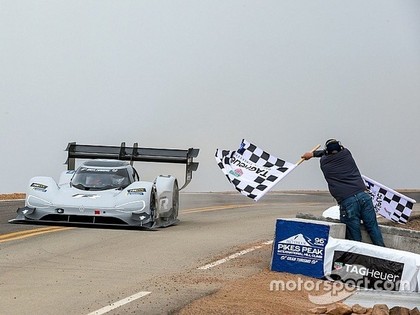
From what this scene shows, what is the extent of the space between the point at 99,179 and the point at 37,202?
1.14 m

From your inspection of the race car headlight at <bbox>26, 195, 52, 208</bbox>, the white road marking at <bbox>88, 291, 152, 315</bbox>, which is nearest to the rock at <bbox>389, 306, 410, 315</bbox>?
the white road marking at <bbox>88, 291, 152, 315</bbox>

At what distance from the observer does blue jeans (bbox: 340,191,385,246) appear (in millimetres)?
9969

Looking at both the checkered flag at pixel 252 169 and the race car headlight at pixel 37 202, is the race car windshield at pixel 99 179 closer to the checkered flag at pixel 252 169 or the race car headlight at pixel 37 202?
the race car headlight at pixel 37 202

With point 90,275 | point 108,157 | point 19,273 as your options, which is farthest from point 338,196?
point 108,157

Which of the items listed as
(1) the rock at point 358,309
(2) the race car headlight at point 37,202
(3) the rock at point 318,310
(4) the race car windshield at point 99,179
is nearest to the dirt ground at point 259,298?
(3) the rock at point 318,310

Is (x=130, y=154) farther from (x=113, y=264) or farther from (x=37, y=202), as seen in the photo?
(x=113, y=264)

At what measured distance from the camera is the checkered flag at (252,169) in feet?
35.5

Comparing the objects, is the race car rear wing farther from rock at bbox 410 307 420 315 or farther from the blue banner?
rock at bbox 410 307 420 315

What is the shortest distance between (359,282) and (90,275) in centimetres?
272

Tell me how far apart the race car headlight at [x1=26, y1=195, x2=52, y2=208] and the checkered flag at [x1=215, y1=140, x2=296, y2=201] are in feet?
9.36

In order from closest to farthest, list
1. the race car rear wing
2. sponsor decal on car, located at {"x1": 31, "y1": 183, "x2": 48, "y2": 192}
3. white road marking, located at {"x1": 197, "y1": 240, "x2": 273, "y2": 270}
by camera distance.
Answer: white road marking, located at {"x1": 197, "y1": 240, "x2": 273, "y2": 270} → sponsor decal on car, located at {"x1": 31, "y1": 183, "x2": 48, "y2": 192} → the race car rear wing

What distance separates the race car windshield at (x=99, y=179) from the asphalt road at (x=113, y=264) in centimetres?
95

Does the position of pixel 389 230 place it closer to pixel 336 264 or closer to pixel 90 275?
pixel 336 264

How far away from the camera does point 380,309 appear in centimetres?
690
